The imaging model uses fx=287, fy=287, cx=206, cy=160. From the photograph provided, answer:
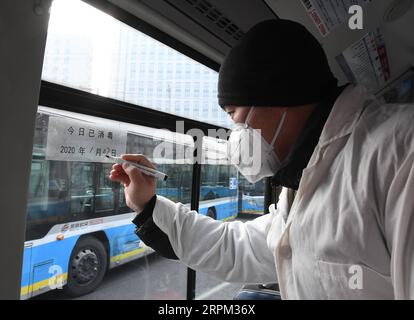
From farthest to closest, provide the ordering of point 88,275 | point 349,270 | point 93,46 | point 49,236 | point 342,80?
point 342,80 → point 88,275 → point 49,236 → point 93,46 → point 349,270

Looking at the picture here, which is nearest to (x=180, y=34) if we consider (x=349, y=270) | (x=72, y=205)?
(x=72, y=205)

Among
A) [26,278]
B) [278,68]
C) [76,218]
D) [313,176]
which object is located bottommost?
[26,278]

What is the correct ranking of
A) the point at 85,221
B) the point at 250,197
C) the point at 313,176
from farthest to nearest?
the point at 250,197
the point at 85,221
the point at 313,176

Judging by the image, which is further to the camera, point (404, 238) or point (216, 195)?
point (216, 195)

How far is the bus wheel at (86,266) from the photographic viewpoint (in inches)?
69.7

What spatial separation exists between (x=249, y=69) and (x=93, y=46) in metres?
0.85

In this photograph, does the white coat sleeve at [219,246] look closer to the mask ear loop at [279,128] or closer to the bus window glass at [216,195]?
the mask ear loop at [279,128]

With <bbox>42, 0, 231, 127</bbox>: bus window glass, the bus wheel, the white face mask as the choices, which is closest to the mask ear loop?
the white face mask

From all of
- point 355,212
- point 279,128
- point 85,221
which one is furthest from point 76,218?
point 355,212

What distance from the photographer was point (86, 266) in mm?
1986

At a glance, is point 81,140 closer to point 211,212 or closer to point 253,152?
point 253,152

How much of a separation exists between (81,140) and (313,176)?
41.3 inches

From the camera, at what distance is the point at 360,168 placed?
2.27 ft
